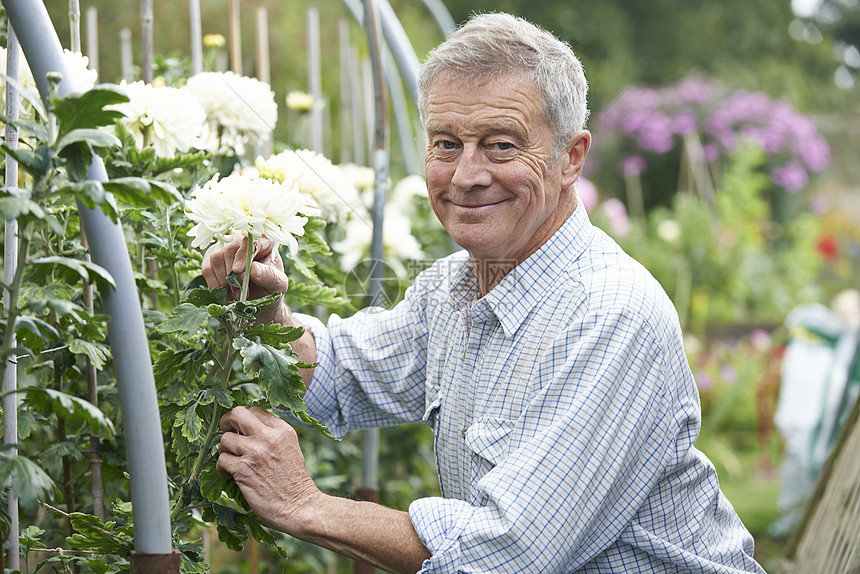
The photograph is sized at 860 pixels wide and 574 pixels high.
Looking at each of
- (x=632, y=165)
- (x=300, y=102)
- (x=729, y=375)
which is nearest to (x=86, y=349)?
(x=300, y=102)

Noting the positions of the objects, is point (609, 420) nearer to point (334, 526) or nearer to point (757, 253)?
point (334, 526)

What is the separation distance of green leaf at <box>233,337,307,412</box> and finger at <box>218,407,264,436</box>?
9 centimetres

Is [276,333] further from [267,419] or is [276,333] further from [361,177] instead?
[361,177]

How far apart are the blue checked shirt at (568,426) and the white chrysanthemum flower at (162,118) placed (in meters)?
0.54

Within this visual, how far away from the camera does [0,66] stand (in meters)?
1.44

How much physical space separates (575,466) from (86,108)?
2.85 ft

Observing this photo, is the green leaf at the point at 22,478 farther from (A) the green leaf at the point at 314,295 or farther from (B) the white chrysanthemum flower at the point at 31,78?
(A) the green leaf at the point at 314,295

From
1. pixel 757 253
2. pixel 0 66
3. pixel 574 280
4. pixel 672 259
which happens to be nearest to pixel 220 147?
pixel 0 66

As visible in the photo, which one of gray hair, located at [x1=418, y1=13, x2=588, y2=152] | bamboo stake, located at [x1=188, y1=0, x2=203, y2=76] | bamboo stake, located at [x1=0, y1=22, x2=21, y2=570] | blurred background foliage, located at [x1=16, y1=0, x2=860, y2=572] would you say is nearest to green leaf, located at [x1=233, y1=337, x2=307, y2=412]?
bamboo stake, located at [x1=0, y1=22, x2=21, y2=570]

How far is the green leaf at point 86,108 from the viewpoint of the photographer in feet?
3.39

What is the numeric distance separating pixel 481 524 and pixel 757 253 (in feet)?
18.3

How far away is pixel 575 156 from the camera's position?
1.66m

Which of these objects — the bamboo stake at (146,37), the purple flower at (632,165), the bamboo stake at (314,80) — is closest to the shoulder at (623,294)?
the bamboo stake at (146,37)

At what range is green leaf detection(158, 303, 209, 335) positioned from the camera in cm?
134
